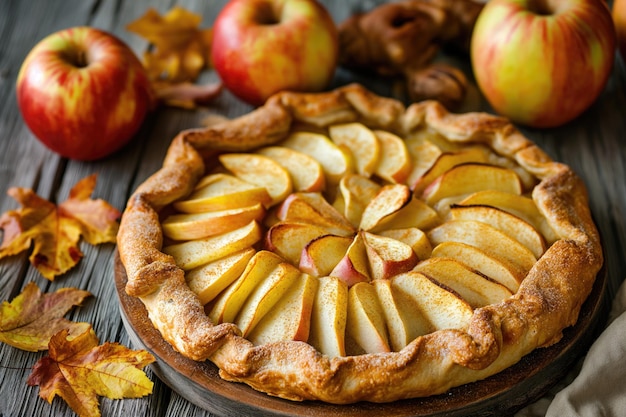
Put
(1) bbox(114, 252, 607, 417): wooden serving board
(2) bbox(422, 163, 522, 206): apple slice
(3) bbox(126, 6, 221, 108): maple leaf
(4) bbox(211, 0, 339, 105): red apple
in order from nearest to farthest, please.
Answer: (1) bbox(114, 252, 607, 417): wooden serving board < (2) bbox(422, 163, 522, 206): apple slice < (4) bbox(211, 0, 339, 105): red apple < (3) bbox(126, 6, 221, 108): maple leaf

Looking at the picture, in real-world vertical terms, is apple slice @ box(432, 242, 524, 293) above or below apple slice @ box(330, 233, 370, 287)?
above

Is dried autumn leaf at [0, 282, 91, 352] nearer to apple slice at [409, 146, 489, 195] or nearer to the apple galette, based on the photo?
the apple galette

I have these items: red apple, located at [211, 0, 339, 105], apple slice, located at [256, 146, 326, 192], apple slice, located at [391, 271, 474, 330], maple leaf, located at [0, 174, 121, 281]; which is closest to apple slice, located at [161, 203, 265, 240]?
apple slice, located at [256, 146, 326, 192]

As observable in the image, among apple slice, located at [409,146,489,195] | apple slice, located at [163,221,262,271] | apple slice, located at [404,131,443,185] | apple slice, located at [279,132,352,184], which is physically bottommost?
apple slice, located at [163,221,262,271]

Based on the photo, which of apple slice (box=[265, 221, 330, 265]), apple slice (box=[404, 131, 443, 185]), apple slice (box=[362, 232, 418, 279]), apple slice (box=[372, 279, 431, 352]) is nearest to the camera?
apple slice (box=[372, 279, 431, 352])

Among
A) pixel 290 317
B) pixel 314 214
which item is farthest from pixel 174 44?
pixel 290 317

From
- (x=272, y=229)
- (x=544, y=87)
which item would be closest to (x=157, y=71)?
(x=272, y=229)

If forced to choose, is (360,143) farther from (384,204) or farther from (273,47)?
(273,47)
